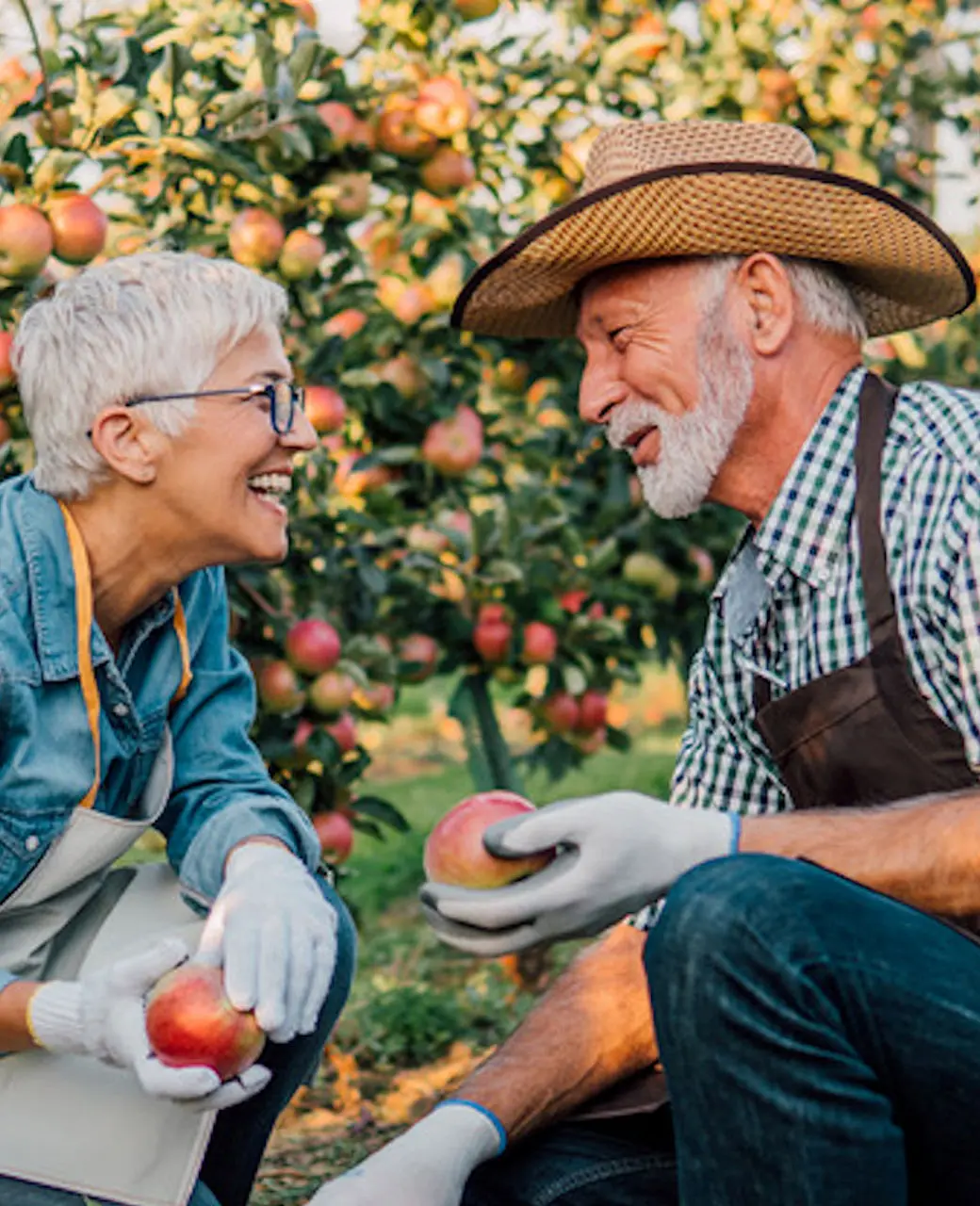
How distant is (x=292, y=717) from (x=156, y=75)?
3.27ft

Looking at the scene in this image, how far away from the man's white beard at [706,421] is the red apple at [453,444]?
3.48ft

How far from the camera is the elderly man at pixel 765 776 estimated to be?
4.91 feet

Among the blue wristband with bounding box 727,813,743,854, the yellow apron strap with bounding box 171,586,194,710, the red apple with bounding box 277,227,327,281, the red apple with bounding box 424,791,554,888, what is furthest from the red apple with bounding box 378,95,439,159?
the blue wristband with bounding box 727,813,743,854

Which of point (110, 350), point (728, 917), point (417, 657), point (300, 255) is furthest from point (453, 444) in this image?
point (728, 917)

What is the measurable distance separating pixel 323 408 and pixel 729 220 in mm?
956

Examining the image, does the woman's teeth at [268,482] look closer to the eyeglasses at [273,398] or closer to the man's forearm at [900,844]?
the eyeglasses at [273,398]

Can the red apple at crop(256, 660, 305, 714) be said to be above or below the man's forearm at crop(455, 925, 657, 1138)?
below

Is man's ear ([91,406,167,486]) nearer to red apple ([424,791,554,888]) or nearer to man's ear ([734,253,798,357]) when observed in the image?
red apple ([424,791,554,888])

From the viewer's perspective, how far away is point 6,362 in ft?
7.79

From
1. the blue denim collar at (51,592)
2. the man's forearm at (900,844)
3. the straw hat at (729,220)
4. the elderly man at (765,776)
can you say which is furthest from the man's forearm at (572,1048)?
the straw hat at (729,220)

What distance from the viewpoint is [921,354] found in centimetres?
393

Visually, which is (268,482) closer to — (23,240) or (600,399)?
(600,399)

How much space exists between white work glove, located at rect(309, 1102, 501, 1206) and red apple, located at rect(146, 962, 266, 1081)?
172mm

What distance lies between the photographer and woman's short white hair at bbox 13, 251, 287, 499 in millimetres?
1977
